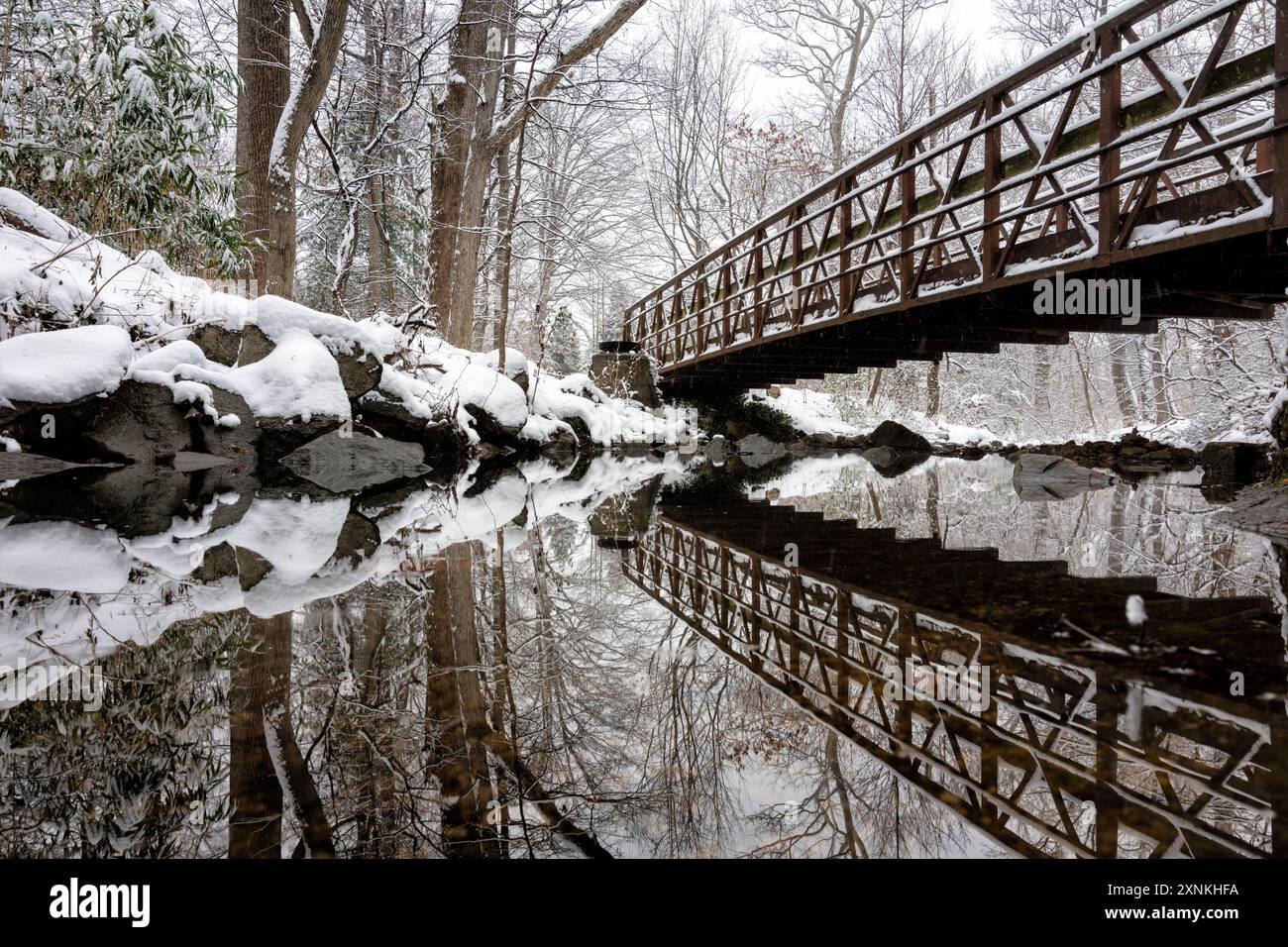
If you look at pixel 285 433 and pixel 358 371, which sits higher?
pixel 358 371

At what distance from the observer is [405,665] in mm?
1856

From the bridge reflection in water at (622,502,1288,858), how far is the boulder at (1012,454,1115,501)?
408 centimetres

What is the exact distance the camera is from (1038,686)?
1680 mm

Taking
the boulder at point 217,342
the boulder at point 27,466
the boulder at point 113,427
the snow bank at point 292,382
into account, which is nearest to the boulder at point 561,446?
the snow bank at point 292,382

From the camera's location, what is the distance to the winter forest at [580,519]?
1.25 metres

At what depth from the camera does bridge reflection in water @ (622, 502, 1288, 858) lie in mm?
1159

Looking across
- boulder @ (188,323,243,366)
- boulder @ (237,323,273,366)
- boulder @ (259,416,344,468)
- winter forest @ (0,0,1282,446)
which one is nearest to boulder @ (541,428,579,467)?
winter forest @ (0,0,1282,446)

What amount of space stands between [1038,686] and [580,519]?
11.0 feet

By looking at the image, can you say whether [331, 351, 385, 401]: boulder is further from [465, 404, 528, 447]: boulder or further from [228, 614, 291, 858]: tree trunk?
[228, 614, 291, 858]: tree trunk

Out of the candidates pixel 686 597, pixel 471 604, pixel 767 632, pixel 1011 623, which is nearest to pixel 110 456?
pixel 471 604

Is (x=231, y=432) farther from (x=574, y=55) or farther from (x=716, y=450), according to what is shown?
(x=716, y=450)

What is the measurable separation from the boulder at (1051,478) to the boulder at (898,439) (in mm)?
5710

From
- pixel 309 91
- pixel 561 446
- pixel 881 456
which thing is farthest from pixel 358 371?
pixel 881 456
